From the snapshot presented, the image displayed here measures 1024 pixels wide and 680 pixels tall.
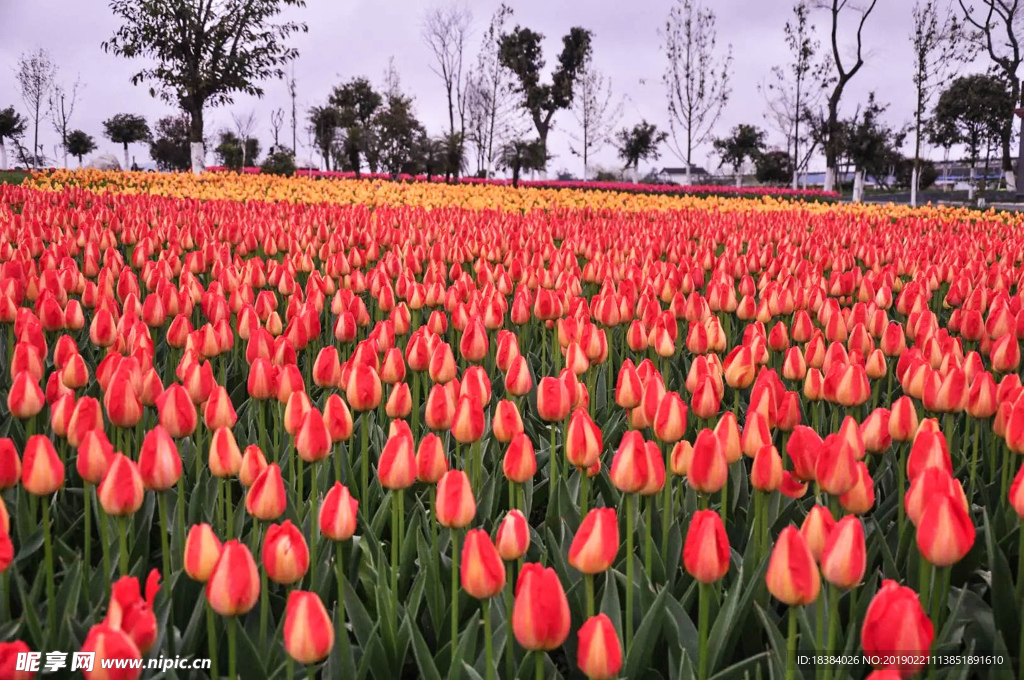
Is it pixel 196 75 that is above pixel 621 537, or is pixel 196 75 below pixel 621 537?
above

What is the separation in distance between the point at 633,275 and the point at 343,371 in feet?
8.20

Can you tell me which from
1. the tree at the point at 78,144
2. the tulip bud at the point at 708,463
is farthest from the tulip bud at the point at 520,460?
the tree at the point at 78,144

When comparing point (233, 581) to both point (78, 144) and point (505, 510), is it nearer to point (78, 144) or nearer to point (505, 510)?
point (505, 510)

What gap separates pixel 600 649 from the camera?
48.1 inches

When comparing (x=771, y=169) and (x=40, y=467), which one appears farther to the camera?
(x=771, y=169)

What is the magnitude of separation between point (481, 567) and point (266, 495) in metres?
0.48

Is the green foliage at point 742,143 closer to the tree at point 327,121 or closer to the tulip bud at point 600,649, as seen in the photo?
the tree at point 327,121

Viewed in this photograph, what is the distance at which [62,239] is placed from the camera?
5.68 metres

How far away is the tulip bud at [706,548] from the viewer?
1342mm

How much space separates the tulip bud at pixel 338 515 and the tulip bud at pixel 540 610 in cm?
43

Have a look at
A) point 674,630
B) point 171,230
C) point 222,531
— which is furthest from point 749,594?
point 171,230

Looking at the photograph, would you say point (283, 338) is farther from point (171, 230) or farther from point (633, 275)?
point (171, 230)

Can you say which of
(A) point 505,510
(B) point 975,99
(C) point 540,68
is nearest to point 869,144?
(B) point 975,99

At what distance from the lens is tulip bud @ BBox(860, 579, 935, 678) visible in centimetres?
107
